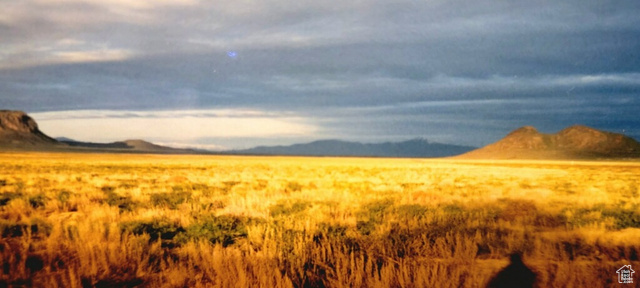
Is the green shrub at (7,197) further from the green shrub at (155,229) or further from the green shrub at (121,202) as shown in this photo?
the green shrub at (155,229)

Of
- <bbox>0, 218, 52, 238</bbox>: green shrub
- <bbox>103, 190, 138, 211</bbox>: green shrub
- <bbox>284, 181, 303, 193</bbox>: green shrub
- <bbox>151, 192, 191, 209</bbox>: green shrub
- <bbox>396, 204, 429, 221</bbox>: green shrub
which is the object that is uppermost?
<bbox>396, 204, 429, 221</bbox>: green shrub

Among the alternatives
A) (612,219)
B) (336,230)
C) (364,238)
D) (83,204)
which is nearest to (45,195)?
(83,204)

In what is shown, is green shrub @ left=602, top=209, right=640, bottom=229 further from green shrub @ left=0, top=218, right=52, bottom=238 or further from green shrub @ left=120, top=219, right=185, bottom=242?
green shrub @ left=0, top=218, right=52, bottom=238

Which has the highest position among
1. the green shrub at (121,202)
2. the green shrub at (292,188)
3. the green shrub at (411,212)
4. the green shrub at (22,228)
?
Result: the green shrub at (411,212)

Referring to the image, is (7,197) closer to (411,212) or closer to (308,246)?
(308,246)

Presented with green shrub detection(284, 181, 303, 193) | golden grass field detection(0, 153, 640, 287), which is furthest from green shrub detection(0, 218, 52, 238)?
green shrub detection(284, 181, 303, 193)

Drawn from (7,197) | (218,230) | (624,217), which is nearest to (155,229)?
(218,230)

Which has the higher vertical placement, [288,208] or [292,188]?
[288,208]

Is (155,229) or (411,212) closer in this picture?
(155,229)

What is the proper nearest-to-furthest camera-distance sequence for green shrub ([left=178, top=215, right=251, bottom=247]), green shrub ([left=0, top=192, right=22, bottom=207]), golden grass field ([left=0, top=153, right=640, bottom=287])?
golden grass field ([left=0, top=153, right=640, bottom=287]) < green shrub ([left=178, top=215, right=251, bottom=247]) < green shrub ([left=0, top=192, right=22, bottom=207])

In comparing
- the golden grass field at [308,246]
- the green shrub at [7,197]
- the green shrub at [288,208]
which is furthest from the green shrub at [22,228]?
the green shrub at [7,197]

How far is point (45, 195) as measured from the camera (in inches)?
663

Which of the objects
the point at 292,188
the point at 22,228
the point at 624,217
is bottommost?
the point at 292,188

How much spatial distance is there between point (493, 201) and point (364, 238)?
10002mm
